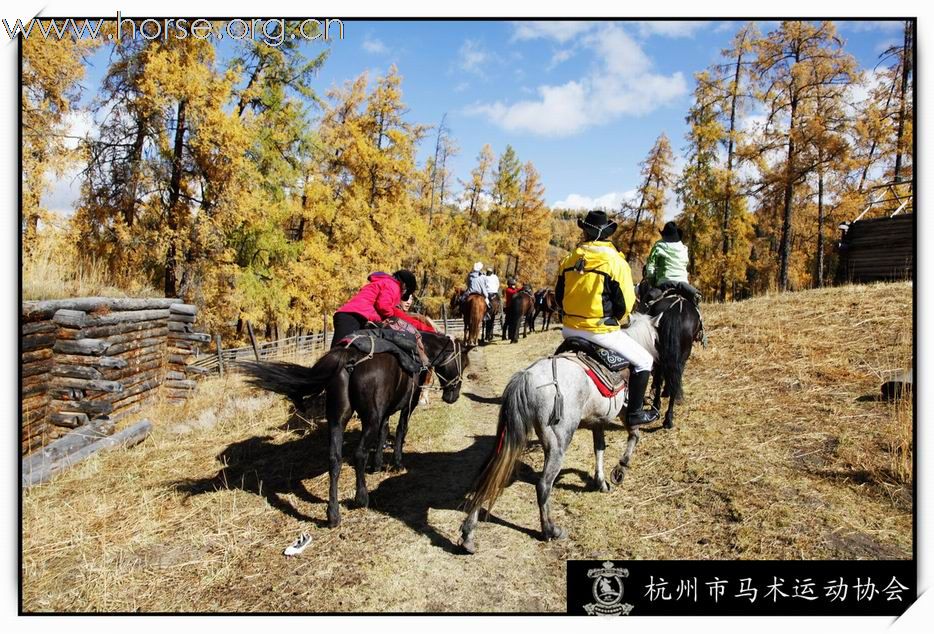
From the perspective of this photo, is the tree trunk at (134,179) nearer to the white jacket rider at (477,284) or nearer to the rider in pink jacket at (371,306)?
the white jacket rider at (477,284)

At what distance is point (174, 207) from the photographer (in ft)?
44.8

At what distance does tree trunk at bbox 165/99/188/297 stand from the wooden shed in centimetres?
2018

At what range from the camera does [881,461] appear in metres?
4.78

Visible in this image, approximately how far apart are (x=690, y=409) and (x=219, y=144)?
13.6 metres

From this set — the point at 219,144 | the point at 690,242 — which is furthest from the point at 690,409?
the point at 690,242

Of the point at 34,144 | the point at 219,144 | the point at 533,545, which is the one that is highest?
the point at 219,144

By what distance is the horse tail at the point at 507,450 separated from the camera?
407 cm

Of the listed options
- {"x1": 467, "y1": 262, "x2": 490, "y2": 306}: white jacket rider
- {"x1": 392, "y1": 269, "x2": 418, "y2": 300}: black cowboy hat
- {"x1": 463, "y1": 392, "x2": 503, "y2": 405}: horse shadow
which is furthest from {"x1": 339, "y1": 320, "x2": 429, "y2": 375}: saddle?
{"x1": 467, "y1": 262, "x2": 490, "y2": 306}: white jacket rider

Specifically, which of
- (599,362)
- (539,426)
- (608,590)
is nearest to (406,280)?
(599,362)

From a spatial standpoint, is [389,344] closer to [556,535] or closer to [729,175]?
[556,535]

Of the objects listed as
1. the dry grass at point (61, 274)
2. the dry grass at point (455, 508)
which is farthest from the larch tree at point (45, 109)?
the dry grass at point (455, 508)

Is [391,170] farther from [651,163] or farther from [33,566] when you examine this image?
[33,566]

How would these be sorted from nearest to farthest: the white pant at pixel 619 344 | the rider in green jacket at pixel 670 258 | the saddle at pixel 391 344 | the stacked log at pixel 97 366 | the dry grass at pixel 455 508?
1. the dry grass at pixel 455 508
2. the white pant at pixel 619 344
3. the saddle at pixel 391 344
4. the stacked log at pixel 97 366
5. the rider in green jacket at pixel 670 258

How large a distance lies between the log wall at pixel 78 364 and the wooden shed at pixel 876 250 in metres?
18.4
